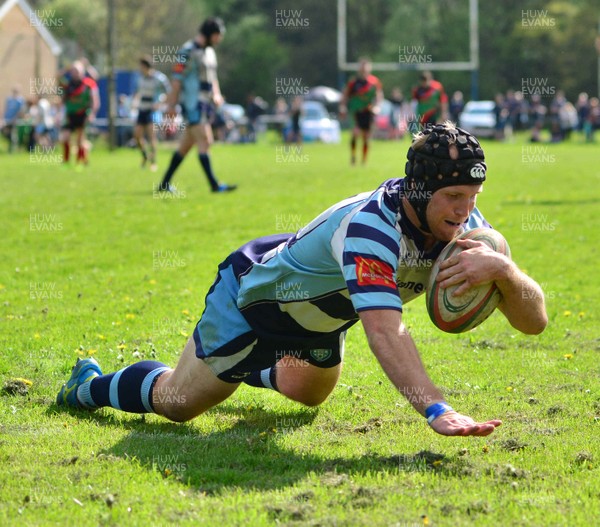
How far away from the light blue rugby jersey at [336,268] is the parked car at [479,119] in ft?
138

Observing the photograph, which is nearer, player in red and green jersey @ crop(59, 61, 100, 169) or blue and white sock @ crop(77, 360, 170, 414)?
blue and white sock @ crop(77, 360, 170, 414)

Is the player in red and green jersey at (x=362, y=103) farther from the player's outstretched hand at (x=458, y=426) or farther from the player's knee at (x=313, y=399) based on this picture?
the player's outstretched hand at (x=458, y=426)

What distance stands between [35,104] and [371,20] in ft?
148

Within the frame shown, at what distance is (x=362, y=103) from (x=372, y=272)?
69.1 feet

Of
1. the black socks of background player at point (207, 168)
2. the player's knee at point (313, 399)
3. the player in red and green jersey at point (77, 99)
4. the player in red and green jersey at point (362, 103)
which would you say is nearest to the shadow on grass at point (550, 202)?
the black socks of background player at point (207, 168)

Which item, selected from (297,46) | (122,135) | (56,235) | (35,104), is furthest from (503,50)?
(56,235)

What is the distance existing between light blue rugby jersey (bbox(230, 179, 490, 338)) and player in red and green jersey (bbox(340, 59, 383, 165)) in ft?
63.9

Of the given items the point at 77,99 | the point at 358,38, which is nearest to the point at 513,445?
the point at 77,99

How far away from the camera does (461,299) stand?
4375 millimetres

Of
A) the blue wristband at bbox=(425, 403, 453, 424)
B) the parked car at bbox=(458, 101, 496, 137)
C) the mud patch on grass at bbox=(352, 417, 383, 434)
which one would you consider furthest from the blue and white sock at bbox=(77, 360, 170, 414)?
the parked car at bbox=(458, 101, 496, 137)

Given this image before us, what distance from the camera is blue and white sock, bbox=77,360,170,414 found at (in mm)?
5262

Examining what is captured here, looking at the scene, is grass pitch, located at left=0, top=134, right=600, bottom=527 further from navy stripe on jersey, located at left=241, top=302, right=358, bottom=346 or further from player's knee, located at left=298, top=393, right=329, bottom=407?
navy stripe on jersey, located at left=241, top=302, right=358, bottom=346

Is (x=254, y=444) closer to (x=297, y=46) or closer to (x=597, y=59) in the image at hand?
(x=597, y=59)

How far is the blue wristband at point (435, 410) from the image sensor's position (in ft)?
13.4
